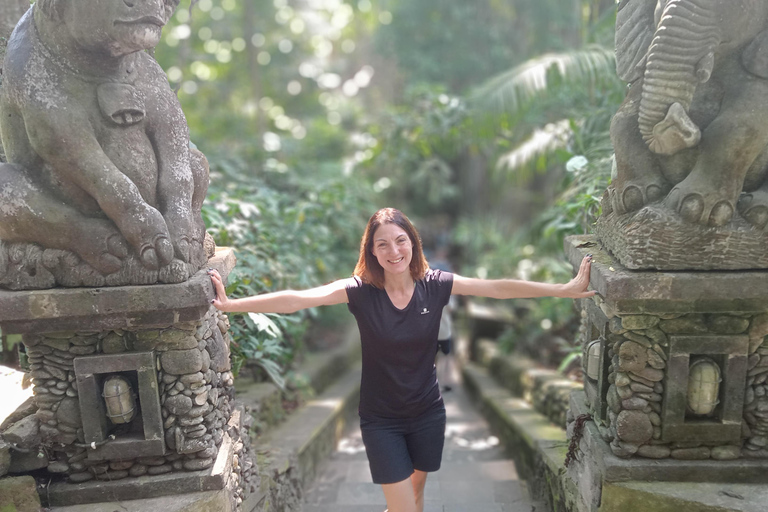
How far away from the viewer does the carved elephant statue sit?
81.3 inches

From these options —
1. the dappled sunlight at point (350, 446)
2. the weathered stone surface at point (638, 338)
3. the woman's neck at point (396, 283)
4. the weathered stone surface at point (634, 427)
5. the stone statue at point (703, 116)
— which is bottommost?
the dappled sunlight at point (350, 446)

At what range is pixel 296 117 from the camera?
34.9 feet

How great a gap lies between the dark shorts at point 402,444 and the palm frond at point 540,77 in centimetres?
356

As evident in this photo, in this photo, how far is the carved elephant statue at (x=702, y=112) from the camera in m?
2.06

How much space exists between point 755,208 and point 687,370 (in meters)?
0.64

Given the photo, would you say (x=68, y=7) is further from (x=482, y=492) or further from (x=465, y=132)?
(x=465, y=132)

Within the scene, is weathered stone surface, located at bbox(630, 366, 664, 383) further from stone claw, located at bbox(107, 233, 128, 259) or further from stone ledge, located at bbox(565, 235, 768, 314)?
stone claw, located at bbox(107, 233, 128, 259)

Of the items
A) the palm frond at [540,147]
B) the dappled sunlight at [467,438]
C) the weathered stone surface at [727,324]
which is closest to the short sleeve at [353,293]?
the weathered stone surface at [727,324]

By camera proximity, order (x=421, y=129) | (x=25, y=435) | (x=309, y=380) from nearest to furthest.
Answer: (x=25, y=435) < (x=309, y=380) < (x=421, y=129)

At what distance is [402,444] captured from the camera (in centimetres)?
232

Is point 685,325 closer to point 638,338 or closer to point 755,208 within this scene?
point 638,338

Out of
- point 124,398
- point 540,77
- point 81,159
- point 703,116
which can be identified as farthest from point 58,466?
point 540,77

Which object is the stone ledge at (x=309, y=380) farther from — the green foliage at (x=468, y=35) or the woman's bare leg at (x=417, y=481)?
the green foliage at (x=468, y=35)

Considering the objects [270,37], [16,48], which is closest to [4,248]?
[16,48]
